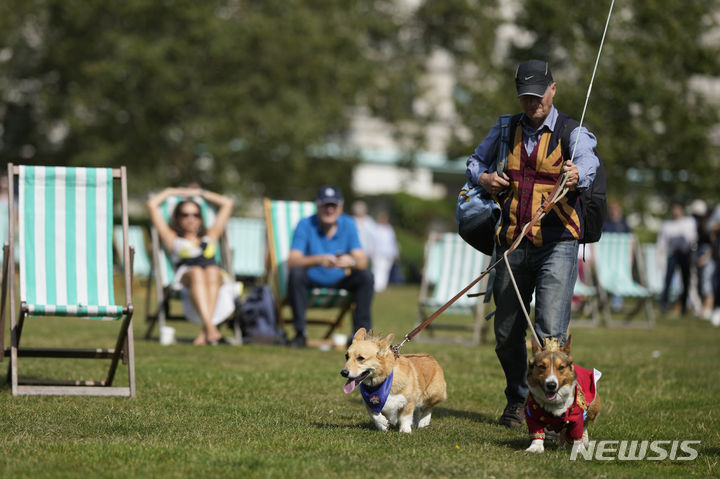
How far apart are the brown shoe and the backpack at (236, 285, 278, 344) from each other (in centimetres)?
511

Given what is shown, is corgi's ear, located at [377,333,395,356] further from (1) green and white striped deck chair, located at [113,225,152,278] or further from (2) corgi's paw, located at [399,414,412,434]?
(1) green and white striped deck chair, located at [113,225,152,278]

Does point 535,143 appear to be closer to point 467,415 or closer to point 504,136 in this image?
point 504,136

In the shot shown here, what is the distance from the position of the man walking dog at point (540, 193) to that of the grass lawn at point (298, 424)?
2.81 feet

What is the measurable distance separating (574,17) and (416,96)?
415 inches

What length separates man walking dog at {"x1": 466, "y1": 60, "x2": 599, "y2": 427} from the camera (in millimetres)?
6285

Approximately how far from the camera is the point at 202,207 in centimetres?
1265

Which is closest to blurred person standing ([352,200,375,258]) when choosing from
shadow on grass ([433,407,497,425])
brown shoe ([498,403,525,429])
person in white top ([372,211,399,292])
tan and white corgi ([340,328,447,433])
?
person in white top ([372,211,399,292])

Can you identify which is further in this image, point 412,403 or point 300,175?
point 300,175

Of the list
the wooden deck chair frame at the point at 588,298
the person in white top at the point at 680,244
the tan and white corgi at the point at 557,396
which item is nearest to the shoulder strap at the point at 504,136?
the tan and white corgi at the point at 557,396

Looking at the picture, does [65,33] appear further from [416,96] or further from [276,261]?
[276,261]

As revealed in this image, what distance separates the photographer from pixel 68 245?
778 cm

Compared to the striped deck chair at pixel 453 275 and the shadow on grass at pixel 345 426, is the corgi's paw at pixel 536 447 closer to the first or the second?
the shadow on grass at pixel 345 426

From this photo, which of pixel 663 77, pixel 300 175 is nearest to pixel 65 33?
pixel 300 175

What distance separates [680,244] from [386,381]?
46.7 ft
